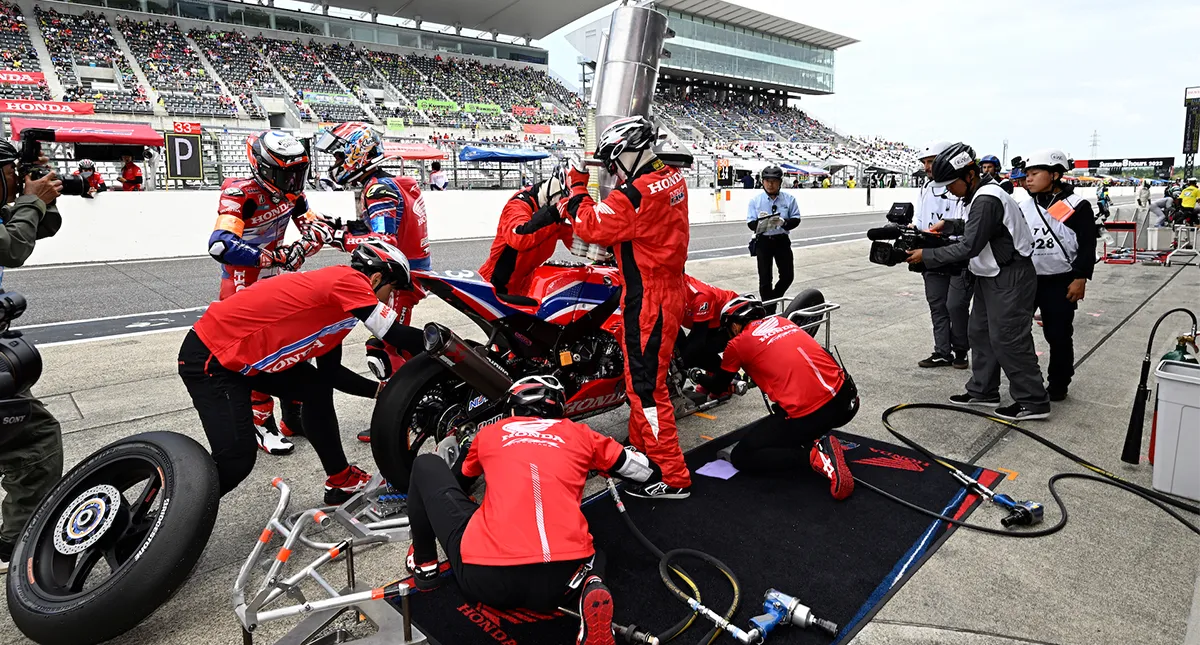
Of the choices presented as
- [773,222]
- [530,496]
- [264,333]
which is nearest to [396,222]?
[264,333]

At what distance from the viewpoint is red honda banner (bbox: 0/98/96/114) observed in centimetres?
2545

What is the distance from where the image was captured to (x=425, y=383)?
3326 mm

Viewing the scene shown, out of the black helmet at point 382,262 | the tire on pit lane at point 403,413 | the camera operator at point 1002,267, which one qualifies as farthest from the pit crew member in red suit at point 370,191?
the camera operator at point 1002,267

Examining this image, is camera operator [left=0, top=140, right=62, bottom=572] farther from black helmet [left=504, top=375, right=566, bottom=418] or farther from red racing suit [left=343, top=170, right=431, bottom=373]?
black helmet [left=504, top=375, right=566, bottom=418]

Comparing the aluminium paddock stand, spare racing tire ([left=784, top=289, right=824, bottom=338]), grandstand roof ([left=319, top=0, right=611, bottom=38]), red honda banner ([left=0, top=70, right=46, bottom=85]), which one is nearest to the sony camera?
the aluminium paddock stand

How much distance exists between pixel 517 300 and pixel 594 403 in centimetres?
78

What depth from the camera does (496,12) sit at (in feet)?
156

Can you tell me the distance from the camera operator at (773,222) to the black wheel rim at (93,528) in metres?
6.66

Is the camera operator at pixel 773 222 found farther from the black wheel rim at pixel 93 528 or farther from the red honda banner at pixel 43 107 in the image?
the red honda banner at pixel 43 107

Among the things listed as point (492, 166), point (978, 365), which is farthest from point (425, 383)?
point (492, 166)

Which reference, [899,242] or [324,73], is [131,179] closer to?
[899,242]

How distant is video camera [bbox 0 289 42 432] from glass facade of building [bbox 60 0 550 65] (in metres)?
43.9

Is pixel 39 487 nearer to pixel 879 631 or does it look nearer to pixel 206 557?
pixel 206 557

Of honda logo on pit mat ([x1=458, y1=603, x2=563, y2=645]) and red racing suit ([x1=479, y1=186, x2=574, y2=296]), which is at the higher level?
red racing suit ([x1=479, y1=186, x2=574, y2=296])
